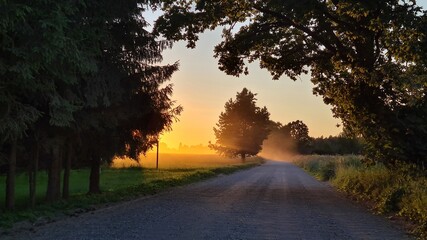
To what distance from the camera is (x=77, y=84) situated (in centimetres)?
1284

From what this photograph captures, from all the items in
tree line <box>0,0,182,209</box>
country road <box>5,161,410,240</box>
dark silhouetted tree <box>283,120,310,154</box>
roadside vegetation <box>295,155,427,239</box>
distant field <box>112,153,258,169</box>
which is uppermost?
dark silhouetted tree <box>283,120,310,154</box>

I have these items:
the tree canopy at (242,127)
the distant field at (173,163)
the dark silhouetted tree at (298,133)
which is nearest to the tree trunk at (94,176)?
the distant field at (173,163)

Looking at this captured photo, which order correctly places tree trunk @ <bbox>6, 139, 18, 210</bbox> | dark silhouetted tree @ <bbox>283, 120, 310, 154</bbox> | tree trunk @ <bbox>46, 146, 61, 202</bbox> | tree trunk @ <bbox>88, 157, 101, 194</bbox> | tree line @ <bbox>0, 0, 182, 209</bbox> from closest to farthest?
tree line @ <bbox>0, 0, 182, 209</bbox> < tree trunk @ <bbox>6, 139, 18, 210</bbox> < tree trunk @ <bbox>46, 146, 61, 202</bbox> < tree trunk @ <bbox>88, 157, 101, 194</bbox> < dark silhouetted tree @ <bbox>283, 120, 310, 154</bbox>

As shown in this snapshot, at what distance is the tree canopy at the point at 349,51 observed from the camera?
13602 millimetres

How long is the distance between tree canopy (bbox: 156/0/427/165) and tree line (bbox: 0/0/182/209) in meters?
2.26

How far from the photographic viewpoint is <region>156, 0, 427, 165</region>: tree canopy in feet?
44.6

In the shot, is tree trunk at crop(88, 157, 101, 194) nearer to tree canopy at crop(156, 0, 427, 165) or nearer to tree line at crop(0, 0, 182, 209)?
tree line at crop(0, 0, 182, 209)

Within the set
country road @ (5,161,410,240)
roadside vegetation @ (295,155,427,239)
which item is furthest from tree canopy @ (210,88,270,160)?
country road @ (5,161,410,240)

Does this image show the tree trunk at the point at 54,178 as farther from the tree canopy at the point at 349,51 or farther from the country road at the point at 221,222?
the tree canopy at the point at 349,51

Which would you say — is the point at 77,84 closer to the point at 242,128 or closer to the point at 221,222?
the point at 221,222

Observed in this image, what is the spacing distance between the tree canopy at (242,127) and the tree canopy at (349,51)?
62811 mm

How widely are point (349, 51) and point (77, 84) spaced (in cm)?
1006

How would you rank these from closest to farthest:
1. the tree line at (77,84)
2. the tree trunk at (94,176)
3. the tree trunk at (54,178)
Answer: the tree line at (77,84) → the tree trunk at (54,178) → the tree trunk at (94,176)

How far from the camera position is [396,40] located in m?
13.4
